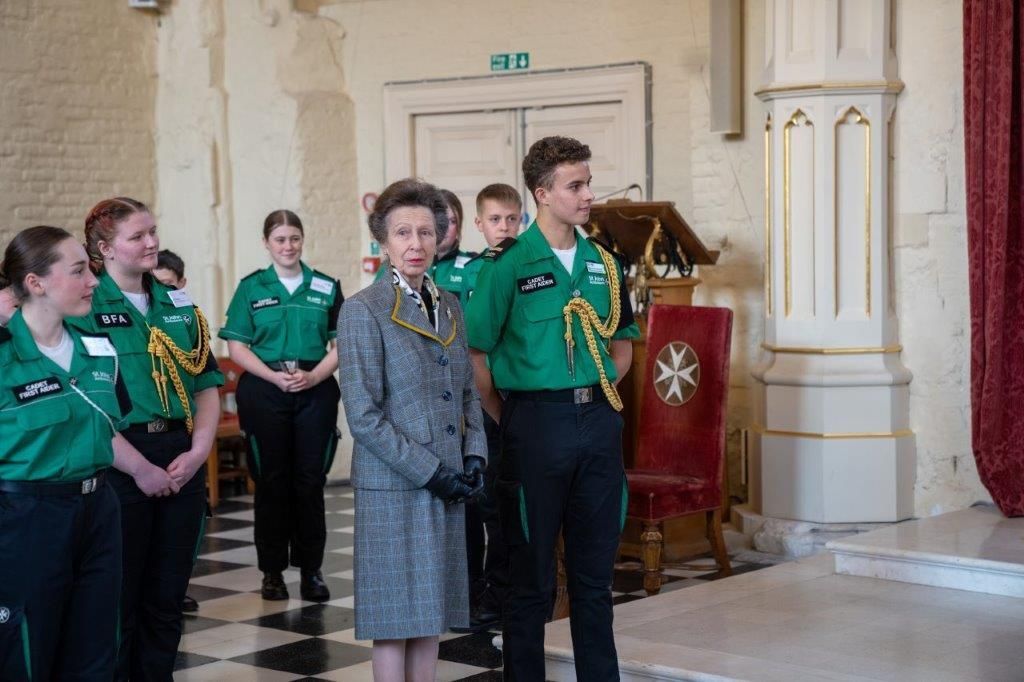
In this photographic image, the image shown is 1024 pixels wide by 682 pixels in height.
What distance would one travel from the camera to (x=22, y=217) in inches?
343

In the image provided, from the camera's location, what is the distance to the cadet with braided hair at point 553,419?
379 cm

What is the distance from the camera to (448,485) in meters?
3.43

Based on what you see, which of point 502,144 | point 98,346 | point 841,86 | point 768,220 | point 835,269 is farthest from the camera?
point 502,144

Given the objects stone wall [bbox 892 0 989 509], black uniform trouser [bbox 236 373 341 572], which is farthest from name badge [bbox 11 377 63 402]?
stone wall [bbox 892 0 989 509]

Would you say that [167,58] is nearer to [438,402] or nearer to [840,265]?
[840,265]

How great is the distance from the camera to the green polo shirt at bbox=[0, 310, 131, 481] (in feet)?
10.3

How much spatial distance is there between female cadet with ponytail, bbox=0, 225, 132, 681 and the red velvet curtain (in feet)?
13.1

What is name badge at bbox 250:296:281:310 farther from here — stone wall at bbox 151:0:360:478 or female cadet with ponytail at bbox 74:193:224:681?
stone wall at bbox 151:0:360:478

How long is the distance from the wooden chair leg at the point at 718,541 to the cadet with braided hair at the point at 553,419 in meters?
2.16

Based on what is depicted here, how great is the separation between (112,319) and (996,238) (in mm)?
3792

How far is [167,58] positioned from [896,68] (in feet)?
16.8

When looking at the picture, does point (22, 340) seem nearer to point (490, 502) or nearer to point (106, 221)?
point (106, 221)

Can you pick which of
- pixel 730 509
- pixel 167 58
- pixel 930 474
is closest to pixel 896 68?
pixel 930 474

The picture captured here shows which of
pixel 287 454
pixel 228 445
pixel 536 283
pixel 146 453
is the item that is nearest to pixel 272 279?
pixel 287 454
